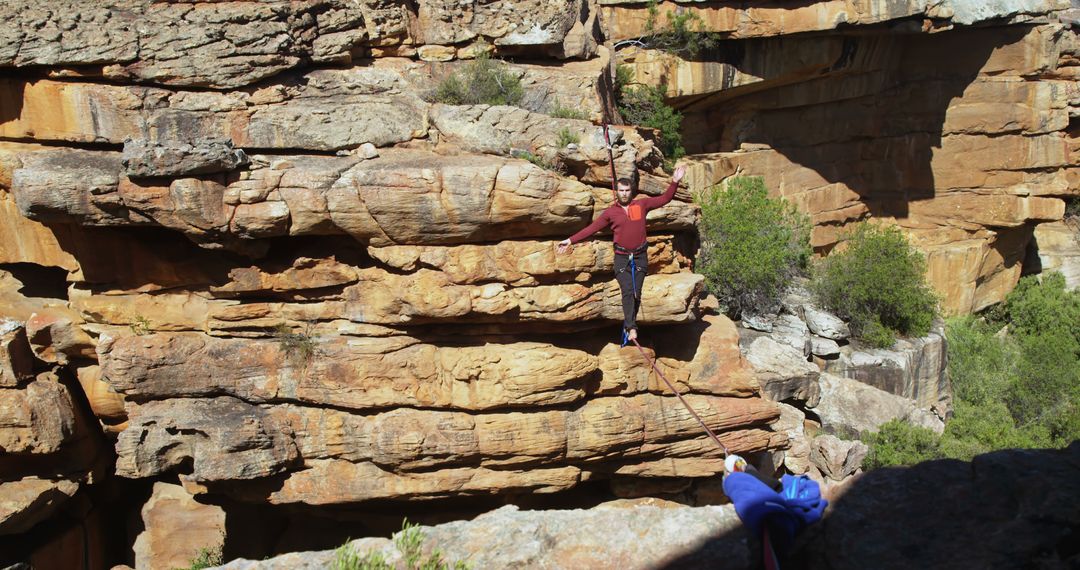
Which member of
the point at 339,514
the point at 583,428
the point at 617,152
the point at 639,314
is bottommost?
the point at 339,514

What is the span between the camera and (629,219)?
958 centimetres

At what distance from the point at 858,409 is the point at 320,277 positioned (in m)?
11.1

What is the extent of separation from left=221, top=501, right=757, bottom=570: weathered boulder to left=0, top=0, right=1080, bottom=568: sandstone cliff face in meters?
4.62

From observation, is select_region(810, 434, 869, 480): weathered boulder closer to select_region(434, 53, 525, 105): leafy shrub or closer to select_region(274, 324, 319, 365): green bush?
select_region(434, 53, 525, 105): leafy shrub

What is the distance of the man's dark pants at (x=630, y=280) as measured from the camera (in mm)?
9750

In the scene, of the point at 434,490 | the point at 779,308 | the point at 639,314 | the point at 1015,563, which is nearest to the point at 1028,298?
the point at 779,308

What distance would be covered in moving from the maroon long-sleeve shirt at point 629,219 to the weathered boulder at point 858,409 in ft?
27.2

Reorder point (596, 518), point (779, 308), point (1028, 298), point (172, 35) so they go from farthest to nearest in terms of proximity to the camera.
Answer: point (1028, 298)
point (779, 308)
point (172, 35)
point (596, 518)

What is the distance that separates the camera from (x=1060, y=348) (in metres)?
22.6

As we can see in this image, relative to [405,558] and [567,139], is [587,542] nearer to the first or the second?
[405,558]

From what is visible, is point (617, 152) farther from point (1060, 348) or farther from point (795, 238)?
point (1060, 348)

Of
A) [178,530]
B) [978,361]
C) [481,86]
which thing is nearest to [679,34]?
[481,86]

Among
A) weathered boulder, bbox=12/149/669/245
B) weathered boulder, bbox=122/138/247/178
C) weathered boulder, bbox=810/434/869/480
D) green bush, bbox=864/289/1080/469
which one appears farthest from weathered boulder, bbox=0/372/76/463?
green bush, bbox=864/289/1080/469

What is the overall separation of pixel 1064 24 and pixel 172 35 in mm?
21520
